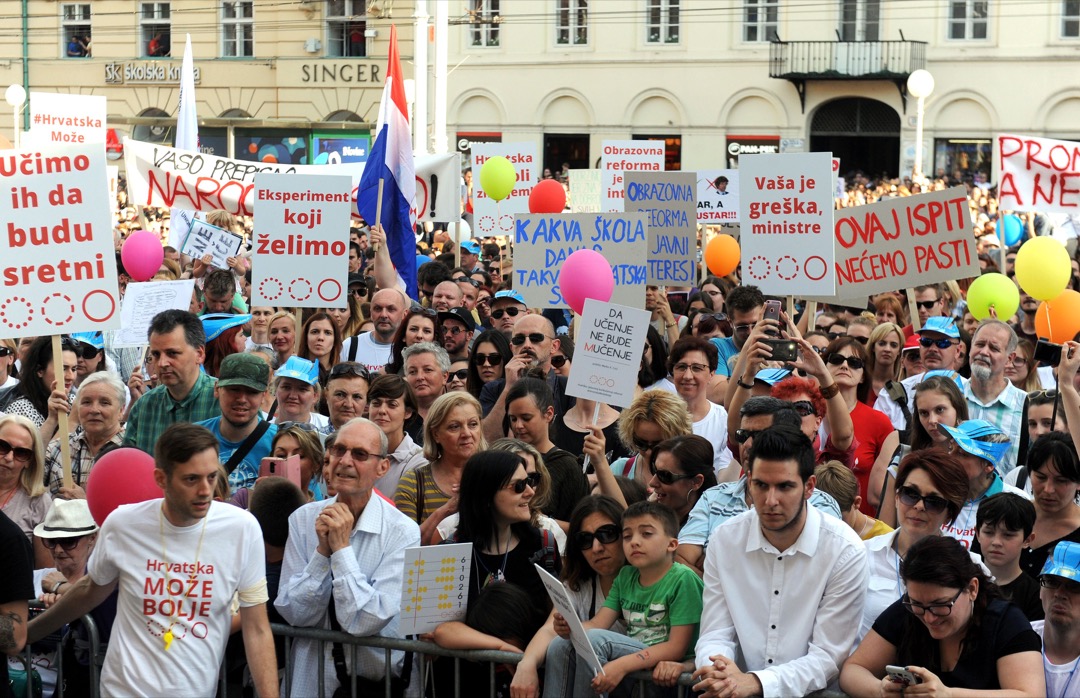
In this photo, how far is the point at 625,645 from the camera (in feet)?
16.2

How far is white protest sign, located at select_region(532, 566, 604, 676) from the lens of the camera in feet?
15.7

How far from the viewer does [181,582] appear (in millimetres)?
4820

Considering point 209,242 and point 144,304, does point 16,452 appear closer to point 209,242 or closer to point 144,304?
point 144,304

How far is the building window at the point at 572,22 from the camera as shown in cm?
3853

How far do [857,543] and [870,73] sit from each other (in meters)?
33.1

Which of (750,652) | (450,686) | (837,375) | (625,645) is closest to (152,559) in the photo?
(450,686)

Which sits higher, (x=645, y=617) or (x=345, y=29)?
(x=345, y=29)

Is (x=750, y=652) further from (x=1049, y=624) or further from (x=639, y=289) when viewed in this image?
(x=639, y=289)

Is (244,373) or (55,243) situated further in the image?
(55,243)

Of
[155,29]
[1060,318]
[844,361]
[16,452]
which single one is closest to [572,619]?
[16,452]

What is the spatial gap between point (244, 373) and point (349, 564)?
1835 millimetres

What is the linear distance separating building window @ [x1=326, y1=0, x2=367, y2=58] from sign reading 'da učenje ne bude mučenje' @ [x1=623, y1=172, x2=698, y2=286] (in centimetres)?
2969

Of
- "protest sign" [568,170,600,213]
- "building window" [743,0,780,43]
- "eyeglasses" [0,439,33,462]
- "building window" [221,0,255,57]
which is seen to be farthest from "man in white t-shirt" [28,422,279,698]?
"building window" [221,0,255,57]

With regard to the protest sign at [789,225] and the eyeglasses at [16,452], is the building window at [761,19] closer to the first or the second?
the protest sign at [789,225]
